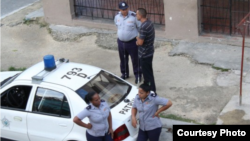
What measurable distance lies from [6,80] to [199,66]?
4045 millimetres

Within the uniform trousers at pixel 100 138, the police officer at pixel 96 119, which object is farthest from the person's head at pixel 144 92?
the uniform trousers at pixel 100 138

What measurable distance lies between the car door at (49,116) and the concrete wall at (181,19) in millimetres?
4871

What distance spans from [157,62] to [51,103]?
12.8 ft

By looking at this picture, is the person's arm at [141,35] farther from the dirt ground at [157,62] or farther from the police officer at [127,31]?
the dirt ground at [157,62]

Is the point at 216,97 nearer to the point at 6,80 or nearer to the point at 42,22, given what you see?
the point at 6,80

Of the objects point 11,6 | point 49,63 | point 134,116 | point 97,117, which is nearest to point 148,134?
point 134,116

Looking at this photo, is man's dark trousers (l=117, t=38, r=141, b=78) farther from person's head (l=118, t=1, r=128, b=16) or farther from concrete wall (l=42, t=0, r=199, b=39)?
concrete wall (l=42, t=0, r=199, b=39)

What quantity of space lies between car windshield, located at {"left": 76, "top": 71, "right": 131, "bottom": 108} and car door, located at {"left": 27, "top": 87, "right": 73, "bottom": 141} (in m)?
0.33

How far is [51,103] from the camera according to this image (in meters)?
6.97

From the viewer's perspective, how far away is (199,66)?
32.6 feet

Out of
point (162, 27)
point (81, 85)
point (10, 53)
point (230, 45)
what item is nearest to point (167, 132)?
point (81, 85)

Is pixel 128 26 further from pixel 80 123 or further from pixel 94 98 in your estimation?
pixel 80 123

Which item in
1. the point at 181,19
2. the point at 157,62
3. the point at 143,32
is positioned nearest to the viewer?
the point at 143,32

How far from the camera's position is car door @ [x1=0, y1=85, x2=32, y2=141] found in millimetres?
7160
